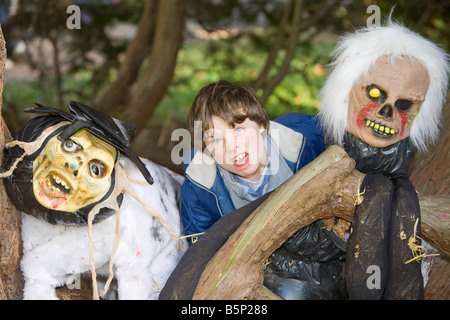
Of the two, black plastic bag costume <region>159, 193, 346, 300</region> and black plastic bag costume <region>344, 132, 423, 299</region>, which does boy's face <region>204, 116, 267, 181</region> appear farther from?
black plastic bag costume <region>344, 132, 423, 299</region>

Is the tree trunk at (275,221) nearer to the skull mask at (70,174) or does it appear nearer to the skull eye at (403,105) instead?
the skull eye at (403,105)

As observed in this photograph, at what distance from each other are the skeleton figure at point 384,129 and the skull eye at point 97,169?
2.07 feet

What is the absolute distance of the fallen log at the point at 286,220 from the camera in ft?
3.94

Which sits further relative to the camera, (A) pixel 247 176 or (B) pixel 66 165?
(A) pixel 247 176

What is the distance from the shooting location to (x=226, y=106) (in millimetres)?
1338

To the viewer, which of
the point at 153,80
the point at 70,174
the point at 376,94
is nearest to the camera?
the point at 70,174

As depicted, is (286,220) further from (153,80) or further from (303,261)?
(153,80)

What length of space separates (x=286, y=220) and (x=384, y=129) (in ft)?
1.19

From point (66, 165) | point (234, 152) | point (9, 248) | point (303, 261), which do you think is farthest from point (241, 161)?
point (9, 248)

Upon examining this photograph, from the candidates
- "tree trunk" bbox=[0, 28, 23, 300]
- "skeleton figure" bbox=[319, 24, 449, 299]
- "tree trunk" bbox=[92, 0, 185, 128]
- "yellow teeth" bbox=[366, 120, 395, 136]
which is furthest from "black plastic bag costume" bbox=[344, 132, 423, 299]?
"tree trunk" bbox=[92, 0, 185, 128]

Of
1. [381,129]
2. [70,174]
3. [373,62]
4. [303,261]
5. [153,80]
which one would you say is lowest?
[303,261]
